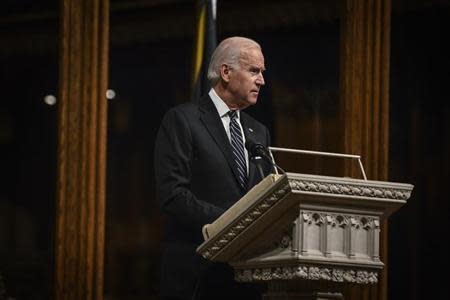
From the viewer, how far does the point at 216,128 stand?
17.0 feet

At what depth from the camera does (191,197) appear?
4.96 meters

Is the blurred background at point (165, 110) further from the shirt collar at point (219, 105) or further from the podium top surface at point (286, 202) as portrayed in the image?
the podium top surface at point (286, 202)

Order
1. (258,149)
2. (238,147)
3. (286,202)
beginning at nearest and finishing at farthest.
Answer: (286,202) → (258,149) → (238,147)

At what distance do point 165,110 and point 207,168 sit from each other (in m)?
1.07

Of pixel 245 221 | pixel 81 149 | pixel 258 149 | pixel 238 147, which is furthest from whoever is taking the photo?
pixel 81 149

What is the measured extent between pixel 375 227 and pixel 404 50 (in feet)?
6.54

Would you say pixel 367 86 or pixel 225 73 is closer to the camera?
pixel 225 73

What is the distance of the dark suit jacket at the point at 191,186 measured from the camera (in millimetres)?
4977

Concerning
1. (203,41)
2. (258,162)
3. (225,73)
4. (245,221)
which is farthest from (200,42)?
(245,221)

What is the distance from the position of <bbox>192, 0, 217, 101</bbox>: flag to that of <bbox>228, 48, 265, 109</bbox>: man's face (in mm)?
792

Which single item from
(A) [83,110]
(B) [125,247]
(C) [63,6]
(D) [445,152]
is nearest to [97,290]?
(B) [125,247]

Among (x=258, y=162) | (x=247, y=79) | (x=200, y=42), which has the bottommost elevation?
(x=258, y=162)

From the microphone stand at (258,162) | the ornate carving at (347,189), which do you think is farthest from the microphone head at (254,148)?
the ornate carving at (347,189)

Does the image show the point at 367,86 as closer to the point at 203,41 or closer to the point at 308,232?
the point at 203,41
